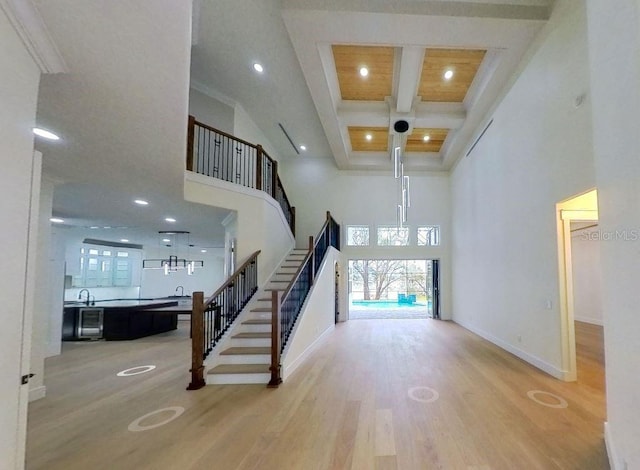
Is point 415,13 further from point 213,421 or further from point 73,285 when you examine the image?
point 73,285

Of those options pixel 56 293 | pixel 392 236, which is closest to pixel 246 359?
pixel 56 293

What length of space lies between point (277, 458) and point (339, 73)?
6.15m

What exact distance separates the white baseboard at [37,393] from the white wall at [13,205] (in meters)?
2.59

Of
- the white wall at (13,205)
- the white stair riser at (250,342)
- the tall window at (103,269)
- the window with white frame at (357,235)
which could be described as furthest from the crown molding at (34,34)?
the tall window at (103,269)

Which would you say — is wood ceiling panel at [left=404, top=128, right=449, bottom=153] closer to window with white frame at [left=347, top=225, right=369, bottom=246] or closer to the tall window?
window with white frame at [left=347, top=225, right=369, bottom=246]

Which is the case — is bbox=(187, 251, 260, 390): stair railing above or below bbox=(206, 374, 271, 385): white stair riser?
above

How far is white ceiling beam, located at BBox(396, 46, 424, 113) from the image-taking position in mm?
5148

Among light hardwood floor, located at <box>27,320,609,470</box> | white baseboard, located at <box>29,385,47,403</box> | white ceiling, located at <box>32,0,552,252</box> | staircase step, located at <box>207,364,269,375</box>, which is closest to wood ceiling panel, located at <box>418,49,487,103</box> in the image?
white ceiling, located at <box>32,0,552,252</box>

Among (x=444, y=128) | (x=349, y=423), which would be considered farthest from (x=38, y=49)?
(x=444, y=128)

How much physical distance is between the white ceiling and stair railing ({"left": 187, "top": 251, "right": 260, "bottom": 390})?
4.77 ft

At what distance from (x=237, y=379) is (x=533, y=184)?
5.24 metres

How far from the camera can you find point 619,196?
Answer: 2.00 meters

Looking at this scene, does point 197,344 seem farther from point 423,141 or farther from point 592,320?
point 592,320

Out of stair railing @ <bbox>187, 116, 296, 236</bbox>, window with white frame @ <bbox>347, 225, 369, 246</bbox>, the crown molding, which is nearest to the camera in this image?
the crown molding
